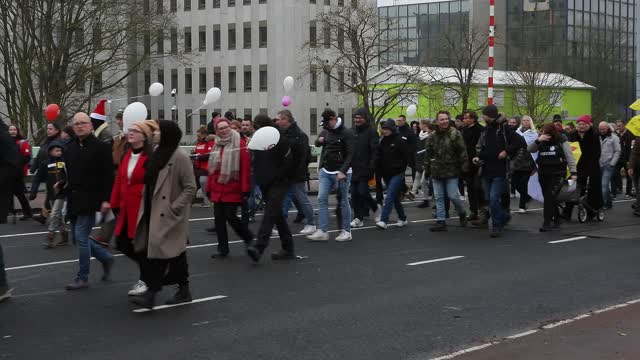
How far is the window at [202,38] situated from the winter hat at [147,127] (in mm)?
68380

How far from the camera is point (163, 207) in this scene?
7.95 metres

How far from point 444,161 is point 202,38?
63917mm

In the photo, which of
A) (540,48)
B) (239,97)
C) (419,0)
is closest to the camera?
(239,97)

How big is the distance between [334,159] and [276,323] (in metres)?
5.87

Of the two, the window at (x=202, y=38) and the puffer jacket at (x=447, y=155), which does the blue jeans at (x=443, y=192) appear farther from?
the window at (x=202, y=38)

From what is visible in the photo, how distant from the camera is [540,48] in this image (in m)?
82.1

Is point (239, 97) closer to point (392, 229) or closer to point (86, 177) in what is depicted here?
point (392, 229)

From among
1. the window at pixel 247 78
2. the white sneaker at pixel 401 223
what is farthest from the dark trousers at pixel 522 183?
the window at pixel 247 78

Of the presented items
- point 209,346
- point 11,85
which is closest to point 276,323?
point 209,346

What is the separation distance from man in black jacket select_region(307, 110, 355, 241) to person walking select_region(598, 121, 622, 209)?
7.32 metres

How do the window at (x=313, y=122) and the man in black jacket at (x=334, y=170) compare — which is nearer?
the man in black jacket at (x=334, y=170)

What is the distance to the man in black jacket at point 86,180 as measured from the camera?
8.88m

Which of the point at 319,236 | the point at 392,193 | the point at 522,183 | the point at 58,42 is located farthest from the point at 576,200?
the point at 58,42

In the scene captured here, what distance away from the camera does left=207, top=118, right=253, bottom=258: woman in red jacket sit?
11.1 meters
